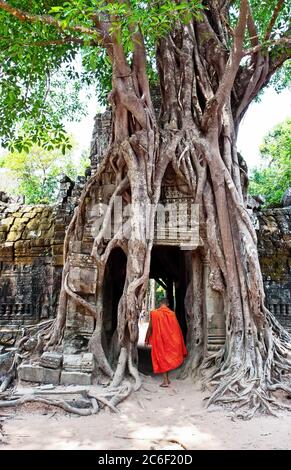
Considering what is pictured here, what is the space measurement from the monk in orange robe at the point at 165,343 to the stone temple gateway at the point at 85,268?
14.8 inches

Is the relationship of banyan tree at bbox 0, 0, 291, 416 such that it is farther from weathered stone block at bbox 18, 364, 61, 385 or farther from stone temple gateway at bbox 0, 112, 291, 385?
weathered stone block at bbox 18, 364, 61, 385

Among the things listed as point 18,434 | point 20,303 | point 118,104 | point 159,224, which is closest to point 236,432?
point 18,434

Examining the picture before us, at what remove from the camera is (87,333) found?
445cm

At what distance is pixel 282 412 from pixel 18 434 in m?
2.22

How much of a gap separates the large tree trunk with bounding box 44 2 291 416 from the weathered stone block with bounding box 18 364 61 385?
451mm

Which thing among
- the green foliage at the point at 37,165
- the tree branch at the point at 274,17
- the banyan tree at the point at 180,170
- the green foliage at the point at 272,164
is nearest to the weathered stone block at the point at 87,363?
the banyan tree at the point at 180,170

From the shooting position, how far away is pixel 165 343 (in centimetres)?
436

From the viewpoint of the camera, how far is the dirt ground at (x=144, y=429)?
8.64ft

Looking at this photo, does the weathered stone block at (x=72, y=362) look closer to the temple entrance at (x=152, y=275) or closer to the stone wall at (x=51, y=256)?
the temple entrance at (x=152, y=275)

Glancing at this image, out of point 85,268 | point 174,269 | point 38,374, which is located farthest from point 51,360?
point 174,269

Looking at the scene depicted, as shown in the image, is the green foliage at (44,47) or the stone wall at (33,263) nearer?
the green foliage at (44,47)

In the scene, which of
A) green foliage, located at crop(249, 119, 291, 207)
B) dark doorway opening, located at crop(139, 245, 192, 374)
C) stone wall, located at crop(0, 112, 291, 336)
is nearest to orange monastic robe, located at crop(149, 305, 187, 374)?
dark doorway opening, located at crop(139, 245, 192, 374)

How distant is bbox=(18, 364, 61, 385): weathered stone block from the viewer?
13.3 ft

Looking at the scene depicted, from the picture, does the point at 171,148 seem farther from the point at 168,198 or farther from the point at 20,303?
the point at 20,303
